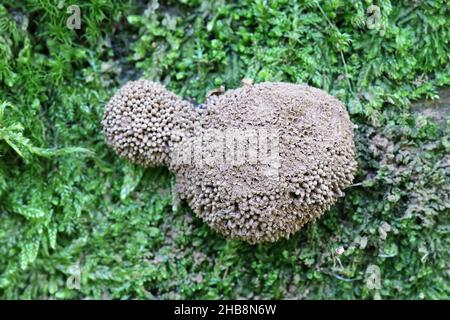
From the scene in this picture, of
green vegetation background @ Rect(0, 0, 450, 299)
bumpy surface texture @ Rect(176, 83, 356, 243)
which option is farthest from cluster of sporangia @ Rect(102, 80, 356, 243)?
green vegetation background @ Rect(0, 0, 450, 299)

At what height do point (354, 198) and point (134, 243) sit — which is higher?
point (354, 198)

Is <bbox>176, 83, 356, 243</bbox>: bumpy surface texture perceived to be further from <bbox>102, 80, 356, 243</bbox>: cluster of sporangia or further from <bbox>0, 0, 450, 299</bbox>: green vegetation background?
<bbox>0, 0, 450, 299</bbox>: green vegetation background

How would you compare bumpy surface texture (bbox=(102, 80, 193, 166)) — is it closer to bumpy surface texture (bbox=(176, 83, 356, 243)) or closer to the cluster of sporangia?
the cluster of sporangia

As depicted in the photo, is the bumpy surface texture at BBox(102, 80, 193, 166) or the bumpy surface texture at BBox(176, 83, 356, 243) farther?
the bumpy surface texture at BBox(102, 80, 193, 166)

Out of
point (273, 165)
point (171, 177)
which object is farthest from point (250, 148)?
point (171, 177)

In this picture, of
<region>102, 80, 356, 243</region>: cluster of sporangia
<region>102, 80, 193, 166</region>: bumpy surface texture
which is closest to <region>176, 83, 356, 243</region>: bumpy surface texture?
<region>102, 80, 356, 243</region>: cluster of sporangia
